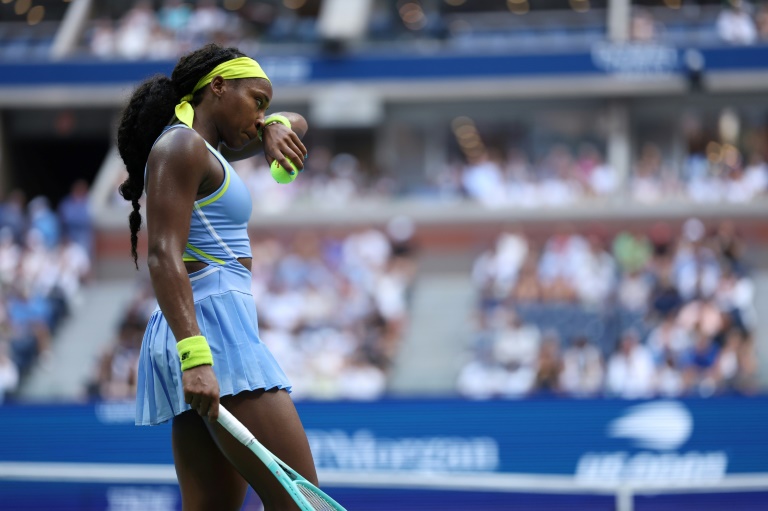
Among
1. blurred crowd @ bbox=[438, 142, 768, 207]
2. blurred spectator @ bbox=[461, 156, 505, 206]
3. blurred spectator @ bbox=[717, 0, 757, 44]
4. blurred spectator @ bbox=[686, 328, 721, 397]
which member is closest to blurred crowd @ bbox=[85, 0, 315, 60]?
blurred spectator @ bbox=[461, 156, 505, 206]

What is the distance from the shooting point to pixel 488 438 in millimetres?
9758

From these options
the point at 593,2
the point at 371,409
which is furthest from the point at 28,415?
the point at 593,2

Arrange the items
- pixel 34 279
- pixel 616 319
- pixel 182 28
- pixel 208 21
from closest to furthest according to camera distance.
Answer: pixel 616 319 → pixel 34 279 → pixel 182 28 → pixel 208 21

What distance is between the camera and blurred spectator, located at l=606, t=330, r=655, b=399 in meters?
12.3

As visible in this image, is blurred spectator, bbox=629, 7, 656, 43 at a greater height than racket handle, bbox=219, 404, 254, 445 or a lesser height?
greater

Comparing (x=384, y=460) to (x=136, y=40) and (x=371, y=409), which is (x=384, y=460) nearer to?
(x=371, y=409)

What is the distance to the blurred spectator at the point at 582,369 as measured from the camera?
12289mm

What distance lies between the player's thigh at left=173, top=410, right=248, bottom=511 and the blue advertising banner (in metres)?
5.72

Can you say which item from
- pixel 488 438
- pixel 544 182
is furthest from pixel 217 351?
pixel 544 182

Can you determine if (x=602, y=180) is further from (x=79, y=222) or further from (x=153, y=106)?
(x=153, y=106)

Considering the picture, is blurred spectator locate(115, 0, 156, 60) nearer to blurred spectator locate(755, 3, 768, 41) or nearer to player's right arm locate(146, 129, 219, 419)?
blurred spectator locate(755, 3, 768, 41)

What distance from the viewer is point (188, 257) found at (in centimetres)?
365

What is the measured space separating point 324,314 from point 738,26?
9141 mm

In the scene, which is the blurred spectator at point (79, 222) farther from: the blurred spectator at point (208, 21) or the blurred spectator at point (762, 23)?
the blurred spectator at point (762, 23)
